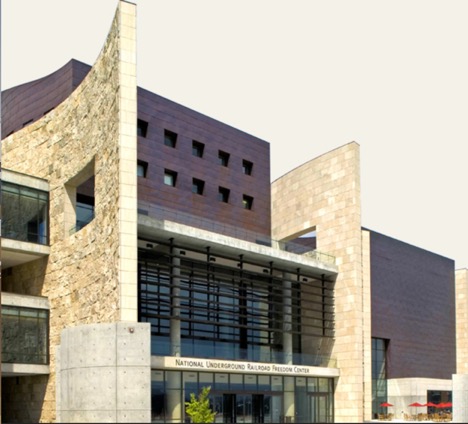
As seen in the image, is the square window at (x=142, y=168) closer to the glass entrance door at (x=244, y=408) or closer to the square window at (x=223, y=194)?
the square window at (x=223, y=194)

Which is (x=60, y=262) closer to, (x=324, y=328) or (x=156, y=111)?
(x=156, y=111)

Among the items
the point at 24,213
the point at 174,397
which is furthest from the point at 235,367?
the point at 24,213

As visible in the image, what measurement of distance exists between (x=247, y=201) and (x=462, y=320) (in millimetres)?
28235

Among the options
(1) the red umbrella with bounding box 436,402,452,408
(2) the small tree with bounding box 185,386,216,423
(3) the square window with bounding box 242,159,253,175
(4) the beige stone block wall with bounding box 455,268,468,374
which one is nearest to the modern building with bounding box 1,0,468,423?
(3) the square window with bounding box 242,159,253,175

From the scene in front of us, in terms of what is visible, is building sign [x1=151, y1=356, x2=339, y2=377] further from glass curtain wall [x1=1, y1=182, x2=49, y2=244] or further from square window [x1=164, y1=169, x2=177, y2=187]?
square window [x1=164, y1=169, x2=177, y2=187]

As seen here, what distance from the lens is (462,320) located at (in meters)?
73.8

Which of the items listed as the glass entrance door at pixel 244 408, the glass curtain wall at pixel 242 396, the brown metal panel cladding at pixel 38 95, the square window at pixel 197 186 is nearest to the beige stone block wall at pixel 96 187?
the brown metal panel cladding at pixel 38 95

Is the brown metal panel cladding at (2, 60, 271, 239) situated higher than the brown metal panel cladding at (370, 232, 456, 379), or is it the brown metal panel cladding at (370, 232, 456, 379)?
the brown metal panel cladding at (2, 60, 271, 239)

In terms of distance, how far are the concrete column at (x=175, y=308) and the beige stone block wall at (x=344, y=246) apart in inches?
623

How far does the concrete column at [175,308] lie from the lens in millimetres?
43031

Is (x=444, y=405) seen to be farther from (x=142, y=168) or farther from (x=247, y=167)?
(x=142, y=168)

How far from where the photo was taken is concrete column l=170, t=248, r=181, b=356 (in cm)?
4303

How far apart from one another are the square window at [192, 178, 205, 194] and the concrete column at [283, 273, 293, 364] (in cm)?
913

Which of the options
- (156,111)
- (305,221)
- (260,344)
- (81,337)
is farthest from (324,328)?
(81,337)
